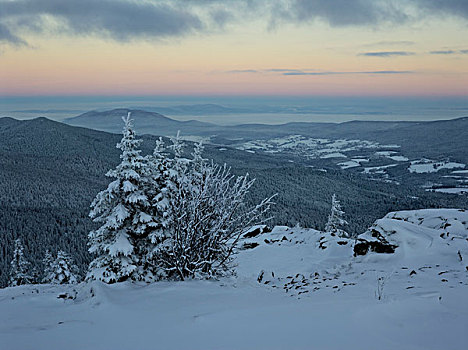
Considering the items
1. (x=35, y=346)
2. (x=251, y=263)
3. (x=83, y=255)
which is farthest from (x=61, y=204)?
(x=35, y=346)

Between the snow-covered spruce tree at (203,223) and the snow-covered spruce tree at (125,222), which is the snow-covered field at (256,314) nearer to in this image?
the snow-covered spruce tree at (203,223)

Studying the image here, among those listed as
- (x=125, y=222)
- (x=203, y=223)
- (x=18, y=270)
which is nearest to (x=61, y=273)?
(x=18, y=270)

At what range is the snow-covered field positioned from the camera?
462cm

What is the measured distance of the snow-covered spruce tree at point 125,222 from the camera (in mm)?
11812

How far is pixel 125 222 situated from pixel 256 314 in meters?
8.11

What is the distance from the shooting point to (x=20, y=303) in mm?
7207

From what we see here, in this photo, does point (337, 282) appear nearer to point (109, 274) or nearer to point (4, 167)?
point (109, 274)

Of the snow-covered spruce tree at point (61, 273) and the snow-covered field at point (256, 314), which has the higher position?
the snow-covered field at point (256, 314)

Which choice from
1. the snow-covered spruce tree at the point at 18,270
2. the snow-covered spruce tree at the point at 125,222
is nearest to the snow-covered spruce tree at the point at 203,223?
the snow-covered spruce tree at the point at 125,222

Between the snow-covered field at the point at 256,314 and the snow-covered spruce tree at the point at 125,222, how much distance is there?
3005 mm

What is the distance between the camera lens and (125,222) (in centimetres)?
1247

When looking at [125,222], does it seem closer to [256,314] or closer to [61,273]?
[256,314]

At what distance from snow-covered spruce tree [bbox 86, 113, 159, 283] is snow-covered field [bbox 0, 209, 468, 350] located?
9.86 ft

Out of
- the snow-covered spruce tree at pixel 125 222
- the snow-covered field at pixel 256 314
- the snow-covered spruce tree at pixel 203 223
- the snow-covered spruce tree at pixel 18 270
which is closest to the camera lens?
the snow-covered field at pixel 256 314
